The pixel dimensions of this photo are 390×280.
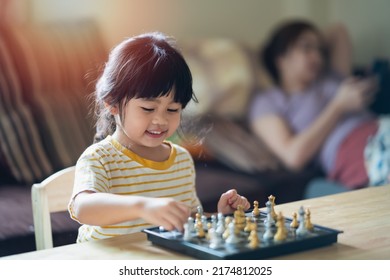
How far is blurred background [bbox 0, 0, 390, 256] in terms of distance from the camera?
249cm

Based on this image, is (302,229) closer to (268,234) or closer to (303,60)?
(268,234)

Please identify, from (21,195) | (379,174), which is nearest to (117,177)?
(21,195)

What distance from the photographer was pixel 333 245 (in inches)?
44.8

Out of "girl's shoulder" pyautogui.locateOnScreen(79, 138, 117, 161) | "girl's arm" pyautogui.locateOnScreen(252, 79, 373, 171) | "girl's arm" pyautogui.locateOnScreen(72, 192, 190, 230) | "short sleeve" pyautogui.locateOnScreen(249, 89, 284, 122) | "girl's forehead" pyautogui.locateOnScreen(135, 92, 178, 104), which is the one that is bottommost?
"girl's arm" pyautogui.locateOnScreen(72, 192, 190, 230)

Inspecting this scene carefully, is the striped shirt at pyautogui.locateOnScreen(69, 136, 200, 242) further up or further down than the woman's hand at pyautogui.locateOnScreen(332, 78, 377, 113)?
further down

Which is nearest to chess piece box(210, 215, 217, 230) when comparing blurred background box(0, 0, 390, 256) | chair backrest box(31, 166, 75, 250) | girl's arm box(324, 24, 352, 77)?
chair backrest box(31, 166, 75, 250)

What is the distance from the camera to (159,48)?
56.1 inches

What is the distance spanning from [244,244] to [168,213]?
0.12 meters

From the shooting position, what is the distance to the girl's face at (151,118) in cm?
139

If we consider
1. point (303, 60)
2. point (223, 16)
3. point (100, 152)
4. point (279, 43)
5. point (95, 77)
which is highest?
point (223, 16)

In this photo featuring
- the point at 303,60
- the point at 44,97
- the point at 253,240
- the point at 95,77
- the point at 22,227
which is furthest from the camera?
the point at 303,60

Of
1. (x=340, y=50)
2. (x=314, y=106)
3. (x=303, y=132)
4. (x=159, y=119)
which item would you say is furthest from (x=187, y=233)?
(x=340, y=50)

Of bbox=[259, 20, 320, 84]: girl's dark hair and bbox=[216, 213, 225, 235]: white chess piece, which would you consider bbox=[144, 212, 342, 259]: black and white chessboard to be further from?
bbox=[259, 20, 320, 84]: girl's dark hair

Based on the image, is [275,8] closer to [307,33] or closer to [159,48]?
[307,33]
